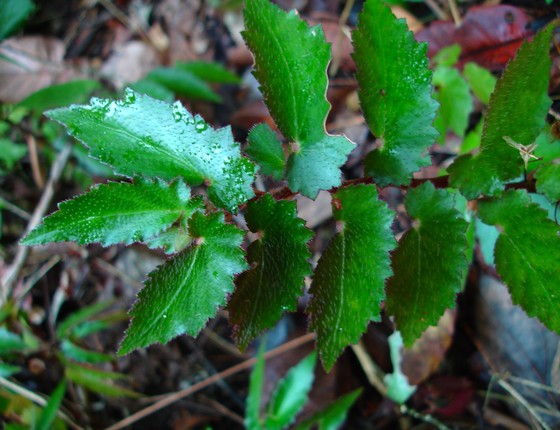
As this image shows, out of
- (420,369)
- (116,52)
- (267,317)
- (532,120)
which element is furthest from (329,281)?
(116,52)

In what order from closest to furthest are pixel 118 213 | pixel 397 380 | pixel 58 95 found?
pixel 118 213
pixel 397 380
pixel 58 95

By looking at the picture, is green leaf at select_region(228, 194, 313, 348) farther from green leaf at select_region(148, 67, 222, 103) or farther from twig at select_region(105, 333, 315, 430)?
green leaf at select_region(148, 67, 222, 103)

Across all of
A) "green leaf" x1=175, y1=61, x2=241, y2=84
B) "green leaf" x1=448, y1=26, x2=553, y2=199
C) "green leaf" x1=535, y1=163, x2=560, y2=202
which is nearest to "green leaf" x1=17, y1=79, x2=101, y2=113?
"green leaf" x1=175, y1=61, x2=241, y2=84

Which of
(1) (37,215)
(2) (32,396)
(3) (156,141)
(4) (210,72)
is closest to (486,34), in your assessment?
(4) (210,72)

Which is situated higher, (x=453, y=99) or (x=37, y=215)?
(x=453, y=99)

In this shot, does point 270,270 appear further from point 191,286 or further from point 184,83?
point 184,83

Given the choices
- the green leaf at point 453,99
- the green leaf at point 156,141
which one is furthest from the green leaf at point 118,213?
the green leaf at point 453,99
